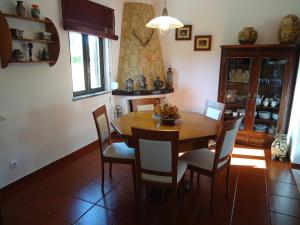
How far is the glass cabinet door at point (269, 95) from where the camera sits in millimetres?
3520

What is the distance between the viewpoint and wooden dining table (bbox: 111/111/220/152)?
1.96m

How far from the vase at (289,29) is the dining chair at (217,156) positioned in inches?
80.0

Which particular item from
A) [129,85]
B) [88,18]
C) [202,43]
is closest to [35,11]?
[88,18]

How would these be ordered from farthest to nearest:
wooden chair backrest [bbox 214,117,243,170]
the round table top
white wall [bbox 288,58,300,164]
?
white wall [bbox 288,58,300,164] → the round table top → wooden chair backrest [bbox 214,117,243,170]

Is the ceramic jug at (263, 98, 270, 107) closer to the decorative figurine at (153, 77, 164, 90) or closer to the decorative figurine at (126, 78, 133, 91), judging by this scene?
the decorative figurine at (153, 77, 164, 90)

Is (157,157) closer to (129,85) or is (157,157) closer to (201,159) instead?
(201,159)

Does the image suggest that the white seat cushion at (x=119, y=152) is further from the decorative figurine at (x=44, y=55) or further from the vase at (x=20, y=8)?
the vase at (x=20, y=8)

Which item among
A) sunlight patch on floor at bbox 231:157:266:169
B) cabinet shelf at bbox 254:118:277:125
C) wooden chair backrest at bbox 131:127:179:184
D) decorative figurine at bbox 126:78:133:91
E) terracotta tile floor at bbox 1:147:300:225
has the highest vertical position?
decorative figurine at bbox 126:78:133:91

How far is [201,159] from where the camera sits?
7.12ft

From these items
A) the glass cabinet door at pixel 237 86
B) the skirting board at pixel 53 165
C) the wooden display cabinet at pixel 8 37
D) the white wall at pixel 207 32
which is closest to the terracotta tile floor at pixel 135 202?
the skirting board at pixel 53 165

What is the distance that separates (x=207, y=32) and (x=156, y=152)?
311 cm

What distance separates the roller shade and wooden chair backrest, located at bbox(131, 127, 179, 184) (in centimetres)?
197

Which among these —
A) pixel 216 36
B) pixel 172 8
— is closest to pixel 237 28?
pixel 216 36

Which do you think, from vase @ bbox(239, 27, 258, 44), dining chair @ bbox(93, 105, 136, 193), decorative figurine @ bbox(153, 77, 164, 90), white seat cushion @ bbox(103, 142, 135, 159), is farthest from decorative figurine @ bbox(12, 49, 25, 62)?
vase @ bbox(239, 27, 258, 44)
